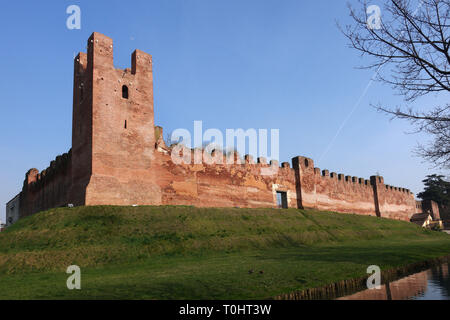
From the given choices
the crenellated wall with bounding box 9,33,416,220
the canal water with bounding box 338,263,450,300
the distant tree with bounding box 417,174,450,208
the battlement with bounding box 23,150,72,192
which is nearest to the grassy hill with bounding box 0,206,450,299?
the canal water with bounding box 338,263,450,300

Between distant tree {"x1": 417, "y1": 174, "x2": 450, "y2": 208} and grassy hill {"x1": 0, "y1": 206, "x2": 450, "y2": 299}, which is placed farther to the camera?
distant tree {"x1": 417, "y1": 174, "x2": 450, "y2": 208}

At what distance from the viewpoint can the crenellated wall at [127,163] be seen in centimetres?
1923

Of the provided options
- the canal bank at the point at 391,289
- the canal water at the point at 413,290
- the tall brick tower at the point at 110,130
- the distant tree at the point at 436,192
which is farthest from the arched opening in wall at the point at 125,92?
the distant tree at the point at 436,192

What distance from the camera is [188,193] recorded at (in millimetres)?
22328

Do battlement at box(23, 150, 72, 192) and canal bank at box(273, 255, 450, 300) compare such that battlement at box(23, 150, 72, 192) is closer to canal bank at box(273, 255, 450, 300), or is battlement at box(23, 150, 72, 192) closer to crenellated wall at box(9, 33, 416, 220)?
crenellated wall at box(9, 33, 416, 220)

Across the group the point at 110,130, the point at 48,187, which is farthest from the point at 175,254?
the point at 48,187

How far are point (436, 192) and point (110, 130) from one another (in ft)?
195

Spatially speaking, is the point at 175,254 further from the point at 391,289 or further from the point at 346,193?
the point at 346,193

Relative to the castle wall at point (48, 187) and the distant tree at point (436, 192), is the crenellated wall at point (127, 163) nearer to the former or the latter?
the castle wall at point (48, 187)

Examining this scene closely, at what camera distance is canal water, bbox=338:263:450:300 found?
786 centimetres

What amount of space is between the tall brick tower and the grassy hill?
1796 mm

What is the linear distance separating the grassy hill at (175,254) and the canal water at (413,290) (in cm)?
96

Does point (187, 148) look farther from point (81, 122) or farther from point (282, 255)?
point (282, 255)
